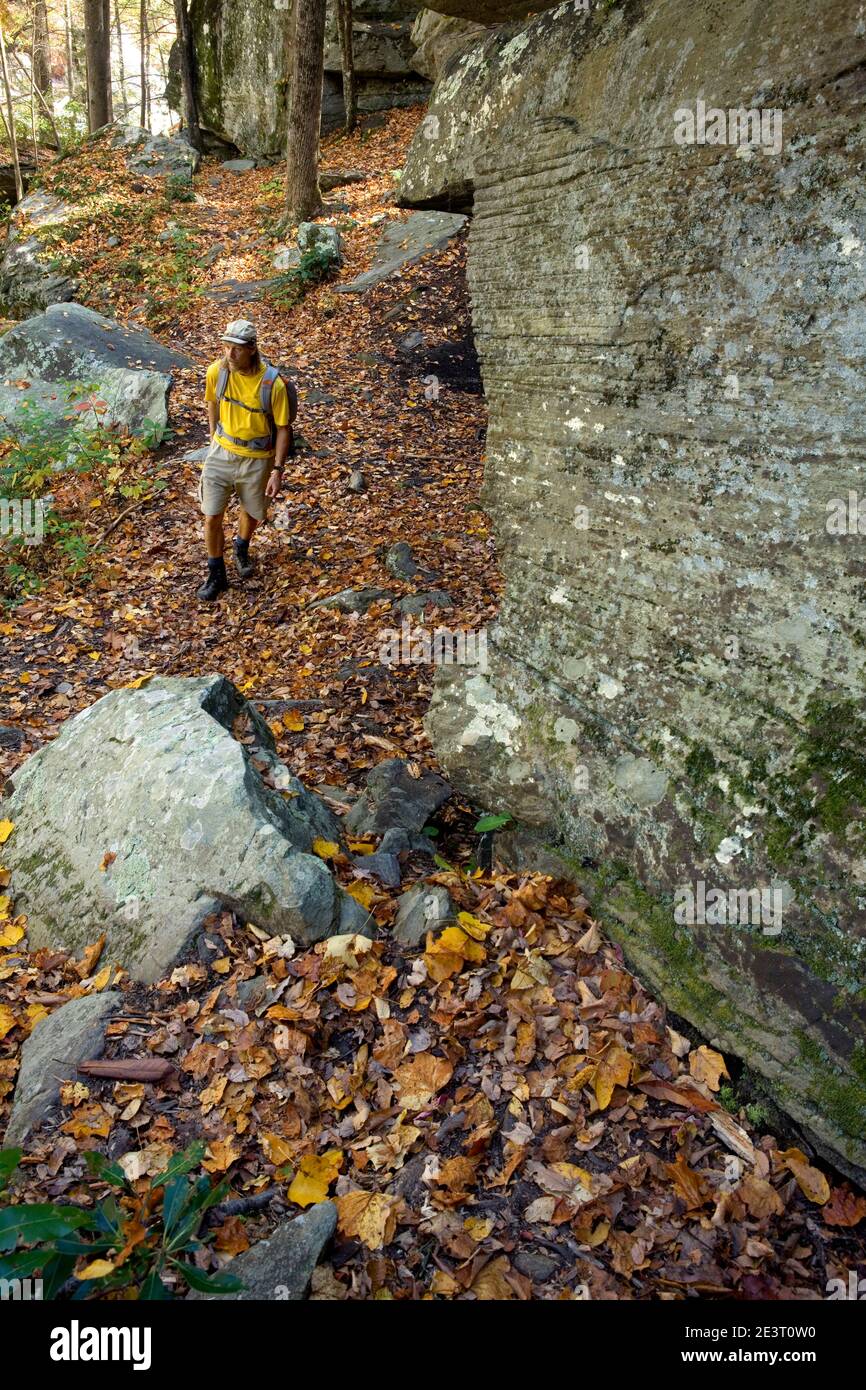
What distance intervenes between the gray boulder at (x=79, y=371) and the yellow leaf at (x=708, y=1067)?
939 centimetres

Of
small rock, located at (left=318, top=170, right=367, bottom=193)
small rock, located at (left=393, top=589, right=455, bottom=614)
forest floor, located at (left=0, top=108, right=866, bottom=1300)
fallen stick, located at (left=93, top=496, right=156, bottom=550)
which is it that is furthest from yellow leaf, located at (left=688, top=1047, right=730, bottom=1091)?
small rock, located at (left=318, top=170, right=367, bottom=193)

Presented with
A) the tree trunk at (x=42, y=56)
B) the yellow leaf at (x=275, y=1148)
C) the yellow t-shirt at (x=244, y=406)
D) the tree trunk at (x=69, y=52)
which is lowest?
the yellow leaf at (x=275, y=1148)

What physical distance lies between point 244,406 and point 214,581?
5.46 feet

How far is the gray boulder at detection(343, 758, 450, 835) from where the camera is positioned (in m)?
4.68

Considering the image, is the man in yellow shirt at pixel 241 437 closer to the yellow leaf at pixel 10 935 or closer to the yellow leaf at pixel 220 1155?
the yellow leaf at pixel 10 935

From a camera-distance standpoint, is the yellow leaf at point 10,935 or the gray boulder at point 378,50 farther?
the gray boulder at point 378,50

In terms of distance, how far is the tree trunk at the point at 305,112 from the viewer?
12.8 m

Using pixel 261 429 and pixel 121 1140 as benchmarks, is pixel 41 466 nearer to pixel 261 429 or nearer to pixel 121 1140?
pixel 261 429

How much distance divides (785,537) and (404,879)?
8.18ft

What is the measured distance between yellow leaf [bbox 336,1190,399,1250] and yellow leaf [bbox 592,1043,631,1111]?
0.85 metres

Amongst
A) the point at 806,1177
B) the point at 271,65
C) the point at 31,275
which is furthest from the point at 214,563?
the point at 271,65

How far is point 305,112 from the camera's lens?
13609 mm

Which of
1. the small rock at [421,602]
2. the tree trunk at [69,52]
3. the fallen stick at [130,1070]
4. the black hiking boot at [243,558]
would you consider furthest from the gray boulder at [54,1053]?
the tree trunk at [69,52]

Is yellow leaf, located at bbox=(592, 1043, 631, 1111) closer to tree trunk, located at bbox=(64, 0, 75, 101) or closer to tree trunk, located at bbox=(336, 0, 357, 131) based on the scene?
tree trunk, located at bbox=(336, 0, 357, 131)
